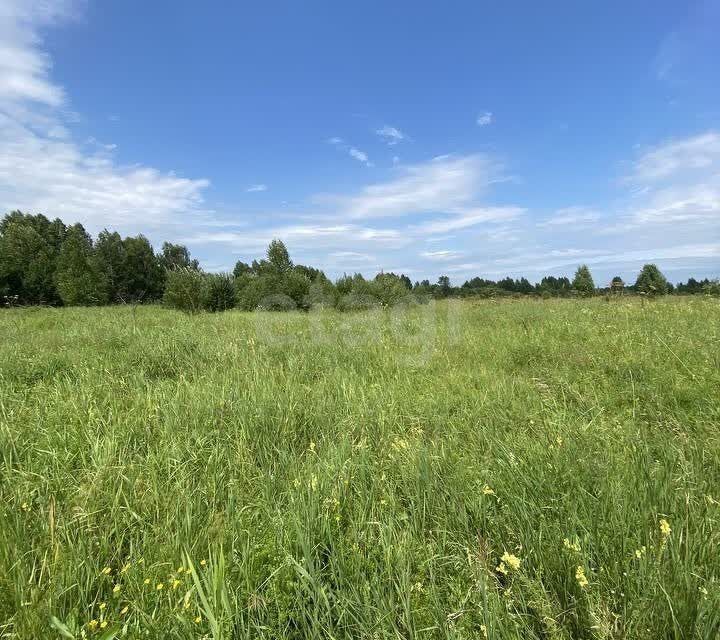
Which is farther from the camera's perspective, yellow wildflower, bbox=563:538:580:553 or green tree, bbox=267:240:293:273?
green tree, bbox=267:240:293:273

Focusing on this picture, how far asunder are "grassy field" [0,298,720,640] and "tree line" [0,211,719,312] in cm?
1091

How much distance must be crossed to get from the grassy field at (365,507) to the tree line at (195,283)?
10.9 m

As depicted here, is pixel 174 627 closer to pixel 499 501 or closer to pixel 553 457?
pixel 499 501

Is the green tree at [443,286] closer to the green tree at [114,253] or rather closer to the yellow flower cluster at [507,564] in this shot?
the yellow flower cluster at [507,564]

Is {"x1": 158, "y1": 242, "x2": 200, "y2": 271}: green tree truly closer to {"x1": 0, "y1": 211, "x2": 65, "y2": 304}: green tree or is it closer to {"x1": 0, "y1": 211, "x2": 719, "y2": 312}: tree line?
{"x1": 0, "y1": 211, "x2": 719, "y2": 312}: tree line

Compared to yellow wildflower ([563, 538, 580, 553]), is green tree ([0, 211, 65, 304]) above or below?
above

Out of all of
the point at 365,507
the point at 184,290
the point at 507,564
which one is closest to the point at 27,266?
the point at 184,290

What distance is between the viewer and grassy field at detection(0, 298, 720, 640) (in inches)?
52.2

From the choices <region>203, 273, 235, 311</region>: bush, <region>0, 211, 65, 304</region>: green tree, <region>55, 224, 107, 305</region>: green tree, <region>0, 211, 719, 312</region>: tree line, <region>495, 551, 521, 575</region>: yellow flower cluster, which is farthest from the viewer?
<region>0, 211, 65, 304</region>: green tree

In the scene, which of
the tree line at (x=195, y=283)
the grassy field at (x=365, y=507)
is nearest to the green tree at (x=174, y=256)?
the tree line at (x=195, y=283)

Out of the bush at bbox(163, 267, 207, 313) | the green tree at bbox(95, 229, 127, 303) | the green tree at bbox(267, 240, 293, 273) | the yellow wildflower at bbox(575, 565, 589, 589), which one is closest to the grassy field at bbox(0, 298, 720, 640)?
the yellow wildflower at bbox(575, 565, 589, 589)

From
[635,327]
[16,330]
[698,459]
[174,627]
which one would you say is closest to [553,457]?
[698,459]

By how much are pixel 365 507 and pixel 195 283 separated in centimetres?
2069

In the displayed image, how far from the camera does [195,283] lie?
20266mm
